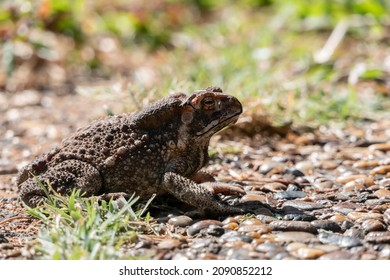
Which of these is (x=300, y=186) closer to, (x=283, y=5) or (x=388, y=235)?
(x=388, y=235)

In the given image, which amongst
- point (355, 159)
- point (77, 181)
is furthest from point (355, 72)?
point (77, 181)

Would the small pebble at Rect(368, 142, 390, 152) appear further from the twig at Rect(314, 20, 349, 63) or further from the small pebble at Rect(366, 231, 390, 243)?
the twig at Rect(314, 20, 349, 63)

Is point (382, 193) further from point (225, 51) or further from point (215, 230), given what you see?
point (225, 51)

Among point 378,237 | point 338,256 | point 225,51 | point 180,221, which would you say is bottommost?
point 338,256

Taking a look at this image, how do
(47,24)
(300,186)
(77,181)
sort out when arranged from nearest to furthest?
(77,181), (300,186), (47,24)

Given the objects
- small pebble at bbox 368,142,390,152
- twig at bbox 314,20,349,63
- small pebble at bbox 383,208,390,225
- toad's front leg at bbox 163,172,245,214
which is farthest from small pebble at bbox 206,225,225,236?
twig at bbox 314,20,349,63

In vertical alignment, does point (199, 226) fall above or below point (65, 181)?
below

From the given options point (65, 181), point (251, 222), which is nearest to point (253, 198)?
point (251, 222)
